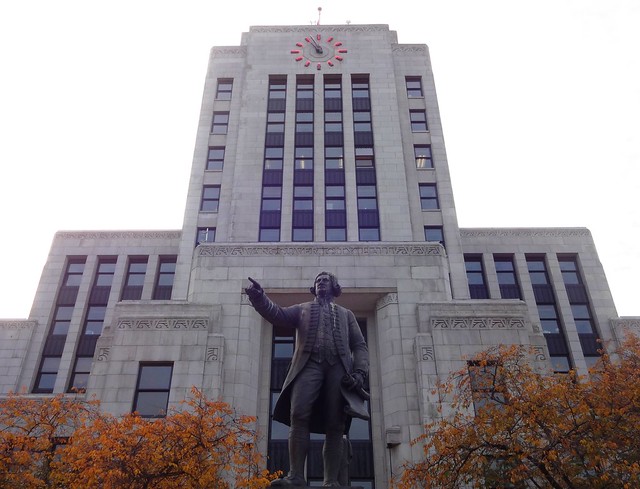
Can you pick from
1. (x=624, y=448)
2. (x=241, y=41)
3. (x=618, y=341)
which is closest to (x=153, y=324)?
(x=624, y=448)

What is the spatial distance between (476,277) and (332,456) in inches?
1174

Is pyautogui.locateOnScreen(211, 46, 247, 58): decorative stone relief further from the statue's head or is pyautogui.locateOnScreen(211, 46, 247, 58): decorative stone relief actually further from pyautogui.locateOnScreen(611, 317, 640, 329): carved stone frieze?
the statue's head

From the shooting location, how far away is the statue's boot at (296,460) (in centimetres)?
980

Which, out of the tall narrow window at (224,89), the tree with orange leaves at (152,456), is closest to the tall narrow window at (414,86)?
the tall narrow window at (224,89)

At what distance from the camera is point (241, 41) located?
4675 centimetres

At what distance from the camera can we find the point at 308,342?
11.1 metres

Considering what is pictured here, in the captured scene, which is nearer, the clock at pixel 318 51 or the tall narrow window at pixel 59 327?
the tall narrow window at pixel 59 327

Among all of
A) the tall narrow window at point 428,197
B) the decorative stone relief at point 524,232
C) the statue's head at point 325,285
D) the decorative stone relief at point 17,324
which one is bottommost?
the statue's head at point 325,285

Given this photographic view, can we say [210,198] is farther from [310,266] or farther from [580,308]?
[580,308]

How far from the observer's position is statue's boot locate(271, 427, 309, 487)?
32.2 feet

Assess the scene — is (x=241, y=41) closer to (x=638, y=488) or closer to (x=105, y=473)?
(x=105, y=473)

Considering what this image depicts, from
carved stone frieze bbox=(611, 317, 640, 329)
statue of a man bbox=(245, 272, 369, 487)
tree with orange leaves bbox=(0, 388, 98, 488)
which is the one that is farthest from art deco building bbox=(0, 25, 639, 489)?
statue of a man bbox=(245, 272, 369, 487)

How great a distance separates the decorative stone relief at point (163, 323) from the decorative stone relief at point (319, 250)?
3.61 metres

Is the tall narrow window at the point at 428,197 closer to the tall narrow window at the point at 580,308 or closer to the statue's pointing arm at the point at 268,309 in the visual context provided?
the tall narrow window at the point at 580,308
